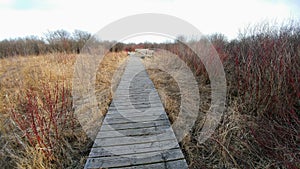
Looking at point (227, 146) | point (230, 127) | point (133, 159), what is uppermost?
point (230, 127)

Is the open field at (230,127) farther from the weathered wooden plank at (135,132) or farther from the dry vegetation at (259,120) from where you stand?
the weathered wooden plank at (135,132)

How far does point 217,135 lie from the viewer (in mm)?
2301

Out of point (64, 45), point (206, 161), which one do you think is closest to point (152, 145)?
point (206, 161)

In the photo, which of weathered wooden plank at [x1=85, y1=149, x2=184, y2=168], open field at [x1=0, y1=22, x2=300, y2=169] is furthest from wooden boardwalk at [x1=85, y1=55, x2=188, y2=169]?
open field at [x1=0, y1=22, x2=300, y2=169]

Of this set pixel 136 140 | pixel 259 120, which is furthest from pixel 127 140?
pixel 259 120

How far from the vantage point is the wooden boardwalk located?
1866mm

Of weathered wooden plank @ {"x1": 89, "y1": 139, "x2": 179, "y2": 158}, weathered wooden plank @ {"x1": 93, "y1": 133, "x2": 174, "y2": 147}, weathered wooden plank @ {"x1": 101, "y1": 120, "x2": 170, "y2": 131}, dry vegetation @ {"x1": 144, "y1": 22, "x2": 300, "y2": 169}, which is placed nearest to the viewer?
dry vegetation @ {"x1": 144, "y1": 22, "x2": 300, "y2": 169}

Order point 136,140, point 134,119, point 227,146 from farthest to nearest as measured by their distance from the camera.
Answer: point 134,119
point 136,140
point 227,146

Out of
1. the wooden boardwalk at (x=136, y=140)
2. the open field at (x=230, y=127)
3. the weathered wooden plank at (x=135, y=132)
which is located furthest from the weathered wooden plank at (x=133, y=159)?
the weathered wooden plank at (x=135, y=132)

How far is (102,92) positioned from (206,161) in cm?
322

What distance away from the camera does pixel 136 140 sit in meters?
2.29

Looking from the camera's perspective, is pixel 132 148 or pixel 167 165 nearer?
pixel 167 165

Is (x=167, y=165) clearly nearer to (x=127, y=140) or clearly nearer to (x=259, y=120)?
(x=127, y=140)

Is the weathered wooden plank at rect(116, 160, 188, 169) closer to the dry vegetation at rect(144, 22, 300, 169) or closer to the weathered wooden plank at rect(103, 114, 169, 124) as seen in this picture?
the dry vegetation at rect(144, 22, 300, 169)
